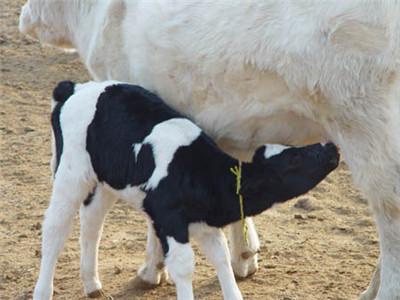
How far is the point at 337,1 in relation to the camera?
15.5ft

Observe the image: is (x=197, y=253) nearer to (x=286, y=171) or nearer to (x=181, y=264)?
(x=181, y=264)

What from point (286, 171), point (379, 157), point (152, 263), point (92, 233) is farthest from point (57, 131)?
point (379, 157)

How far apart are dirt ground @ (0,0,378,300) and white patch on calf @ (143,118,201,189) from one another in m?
1.15

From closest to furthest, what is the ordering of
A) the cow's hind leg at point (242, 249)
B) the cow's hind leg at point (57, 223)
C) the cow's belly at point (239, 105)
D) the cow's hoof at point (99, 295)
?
the cow's belly at point (239, 105) < the cow's hind leg at point (57, 223) < the cow's hoof at point (99, 295) < the cow's hind leg at point (242, 249)

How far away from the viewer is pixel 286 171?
14.9ft

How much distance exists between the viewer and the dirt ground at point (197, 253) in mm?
5719

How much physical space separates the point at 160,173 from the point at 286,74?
729mm

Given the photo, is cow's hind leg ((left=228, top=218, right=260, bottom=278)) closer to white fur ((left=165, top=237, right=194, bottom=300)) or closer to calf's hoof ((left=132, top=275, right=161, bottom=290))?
calf's hoof ((left=132, top=275, right=161, bottom=290))

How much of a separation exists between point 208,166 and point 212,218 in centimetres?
23

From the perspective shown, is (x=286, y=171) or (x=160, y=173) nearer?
(x=286, y=171)

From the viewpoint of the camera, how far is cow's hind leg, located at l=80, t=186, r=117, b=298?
5305mm

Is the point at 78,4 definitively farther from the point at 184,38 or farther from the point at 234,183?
the point at 234,183

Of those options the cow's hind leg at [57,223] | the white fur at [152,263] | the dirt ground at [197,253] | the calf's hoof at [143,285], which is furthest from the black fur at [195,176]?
the dirt ground at [197,253]

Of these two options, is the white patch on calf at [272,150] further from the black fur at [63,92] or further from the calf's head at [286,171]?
the black fur at [63,92]
